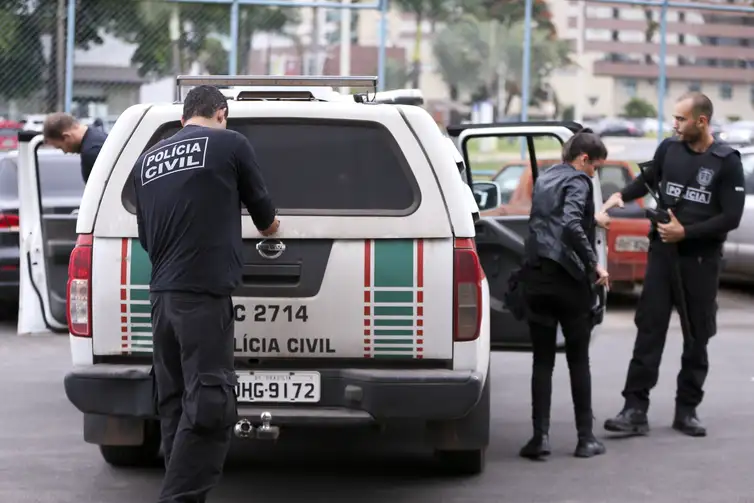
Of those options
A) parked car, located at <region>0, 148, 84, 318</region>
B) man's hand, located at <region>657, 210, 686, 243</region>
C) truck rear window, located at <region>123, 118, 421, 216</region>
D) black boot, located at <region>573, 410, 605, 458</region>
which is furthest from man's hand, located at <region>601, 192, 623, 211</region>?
parked car, located at <region>0, 148, 84, 318</region>

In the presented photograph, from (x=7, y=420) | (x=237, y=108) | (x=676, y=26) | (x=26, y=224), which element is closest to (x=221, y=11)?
(x=676, y=26)

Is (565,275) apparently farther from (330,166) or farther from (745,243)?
(745,243)

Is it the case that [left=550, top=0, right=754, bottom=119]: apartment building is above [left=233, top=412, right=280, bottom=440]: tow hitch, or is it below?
above

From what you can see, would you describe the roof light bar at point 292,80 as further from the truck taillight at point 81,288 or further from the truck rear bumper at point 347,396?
the truck rear bumper at point 347,396

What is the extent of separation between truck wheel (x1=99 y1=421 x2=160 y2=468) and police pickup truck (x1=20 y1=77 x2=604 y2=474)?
924 mm

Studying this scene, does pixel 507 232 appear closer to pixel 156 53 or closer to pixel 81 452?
pixel 81 452

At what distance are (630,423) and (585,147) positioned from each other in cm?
172

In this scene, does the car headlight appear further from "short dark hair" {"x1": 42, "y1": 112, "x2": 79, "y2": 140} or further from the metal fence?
"short dark hair" {"x1": 42, "y1": 112, "x2": 79, "y2": 140}

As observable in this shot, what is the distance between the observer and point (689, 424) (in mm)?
7910

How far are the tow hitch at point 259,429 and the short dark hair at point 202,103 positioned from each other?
125 centimetres

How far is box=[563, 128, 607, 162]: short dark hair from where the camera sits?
23.2 feet

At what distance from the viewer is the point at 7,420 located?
816 centimetres

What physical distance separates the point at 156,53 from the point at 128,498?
11.1 metres

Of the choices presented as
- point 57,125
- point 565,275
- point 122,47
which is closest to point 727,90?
point 122,47
